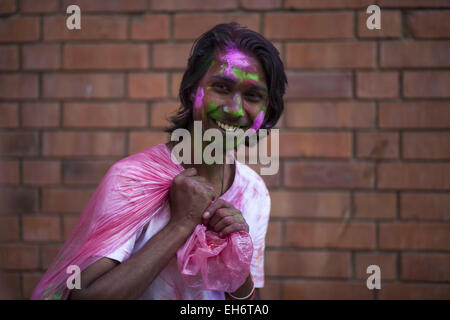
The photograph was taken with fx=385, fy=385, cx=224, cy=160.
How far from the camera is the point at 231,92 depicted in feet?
4.24

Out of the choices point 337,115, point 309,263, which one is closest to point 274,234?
point 309,263

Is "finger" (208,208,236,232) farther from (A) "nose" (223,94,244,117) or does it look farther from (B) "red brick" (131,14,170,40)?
(B) "red brick" (131,14,170,40)

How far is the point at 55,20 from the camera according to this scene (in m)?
1.91

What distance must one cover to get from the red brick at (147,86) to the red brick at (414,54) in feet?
3.48

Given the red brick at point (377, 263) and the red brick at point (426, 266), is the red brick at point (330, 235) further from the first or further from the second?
the red brick at point (426, 266)

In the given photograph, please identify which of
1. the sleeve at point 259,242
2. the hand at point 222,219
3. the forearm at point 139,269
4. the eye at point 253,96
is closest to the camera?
the forearm at point 139,269

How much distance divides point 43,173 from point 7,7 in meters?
0.85

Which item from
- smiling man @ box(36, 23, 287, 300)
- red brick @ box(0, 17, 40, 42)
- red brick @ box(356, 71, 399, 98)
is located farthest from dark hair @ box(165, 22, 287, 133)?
red brick @ box(0, 17, 40, 42)

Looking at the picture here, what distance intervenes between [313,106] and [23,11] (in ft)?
4.96

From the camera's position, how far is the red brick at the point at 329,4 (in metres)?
1.85

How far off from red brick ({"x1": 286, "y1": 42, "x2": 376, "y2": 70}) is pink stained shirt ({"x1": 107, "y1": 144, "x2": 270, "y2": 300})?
625mm

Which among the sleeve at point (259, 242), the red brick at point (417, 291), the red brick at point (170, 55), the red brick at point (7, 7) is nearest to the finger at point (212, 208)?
the sleeve at point (259, 242)
